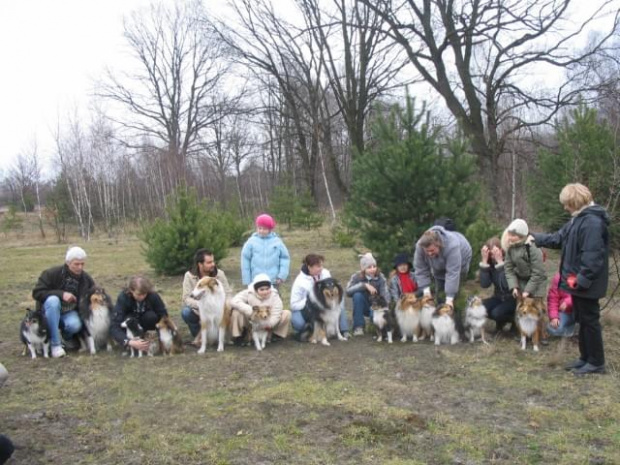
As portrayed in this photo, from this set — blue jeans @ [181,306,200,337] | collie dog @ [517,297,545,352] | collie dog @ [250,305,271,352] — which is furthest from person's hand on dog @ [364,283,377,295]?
blue jeans @ [181,306,200,337]

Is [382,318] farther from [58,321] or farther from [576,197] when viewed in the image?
[58,321]

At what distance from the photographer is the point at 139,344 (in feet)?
19.9

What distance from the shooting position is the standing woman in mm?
4629

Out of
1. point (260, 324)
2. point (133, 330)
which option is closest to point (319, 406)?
point (260, 324)

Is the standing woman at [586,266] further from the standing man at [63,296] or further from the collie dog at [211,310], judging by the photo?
the standing man at [63,296]

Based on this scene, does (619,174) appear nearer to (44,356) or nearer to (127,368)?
→ (127,368)

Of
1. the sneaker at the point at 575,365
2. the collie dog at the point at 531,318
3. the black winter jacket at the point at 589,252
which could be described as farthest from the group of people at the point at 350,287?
the sneaker at the point at 575,365

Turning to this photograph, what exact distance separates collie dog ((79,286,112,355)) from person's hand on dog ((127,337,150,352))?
0.53 metres

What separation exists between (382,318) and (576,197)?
2694 mm

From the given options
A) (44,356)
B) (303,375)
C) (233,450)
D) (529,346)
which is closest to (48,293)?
(44,356)

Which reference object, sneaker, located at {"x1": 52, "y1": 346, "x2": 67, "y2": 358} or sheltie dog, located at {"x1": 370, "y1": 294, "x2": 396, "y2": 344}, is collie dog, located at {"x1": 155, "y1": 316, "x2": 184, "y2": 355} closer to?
sneaker, located at {"x1": 52, "y1": 346, "x2": 67, "y2": 358}

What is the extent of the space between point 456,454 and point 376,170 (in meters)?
5.17

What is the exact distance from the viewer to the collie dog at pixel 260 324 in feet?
20.7

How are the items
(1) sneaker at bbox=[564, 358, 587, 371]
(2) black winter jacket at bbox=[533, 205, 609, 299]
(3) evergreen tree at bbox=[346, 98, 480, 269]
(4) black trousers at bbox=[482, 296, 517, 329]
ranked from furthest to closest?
(3) evergreen tree at bbox=[346, 98, 480, 269] → (4) black trousers at bbox=[482, 296, 517, 329] → (1) sneaker at bbox=[564, 358, 587, 371] → (2) black winter jacket at bbox=[533, 205, 609, 299]
